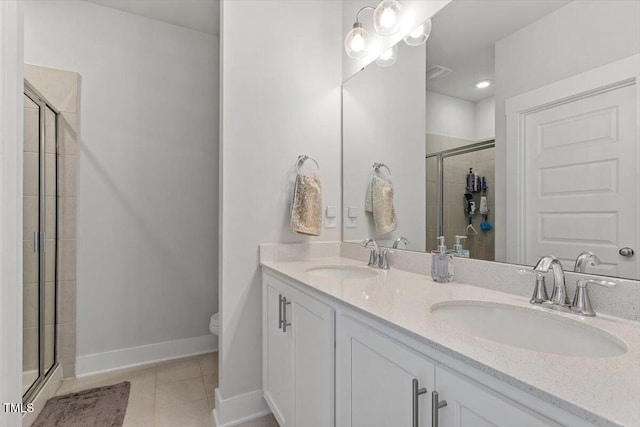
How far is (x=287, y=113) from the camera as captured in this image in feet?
6.14

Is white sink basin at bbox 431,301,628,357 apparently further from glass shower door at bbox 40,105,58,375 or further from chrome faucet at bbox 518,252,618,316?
glass shower door at bbox 40,105,58,375

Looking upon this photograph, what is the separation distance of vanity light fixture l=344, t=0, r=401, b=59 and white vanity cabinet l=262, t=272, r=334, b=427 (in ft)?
4.42

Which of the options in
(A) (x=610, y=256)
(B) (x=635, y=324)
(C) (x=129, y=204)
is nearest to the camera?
(B) (x=635, y=324)

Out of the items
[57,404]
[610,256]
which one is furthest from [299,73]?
[57,404]

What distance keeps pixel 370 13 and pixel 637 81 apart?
1414 millimetres

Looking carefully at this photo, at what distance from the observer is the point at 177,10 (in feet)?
7.70

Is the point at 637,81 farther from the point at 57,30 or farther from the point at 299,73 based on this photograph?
the point at 57,30

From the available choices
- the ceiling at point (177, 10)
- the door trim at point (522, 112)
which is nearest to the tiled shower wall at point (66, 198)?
the ceiling at point (177, 10)

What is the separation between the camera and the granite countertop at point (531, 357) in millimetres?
445

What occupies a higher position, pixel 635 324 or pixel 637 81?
pixel 637 81

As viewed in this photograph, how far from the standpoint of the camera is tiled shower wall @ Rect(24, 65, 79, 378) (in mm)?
2125

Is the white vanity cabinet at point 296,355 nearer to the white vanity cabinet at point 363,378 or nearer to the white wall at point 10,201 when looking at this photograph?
the white vanity cabinet at point 363,378

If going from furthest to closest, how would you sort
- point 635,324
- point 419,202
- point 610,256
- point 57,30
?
point 57,30
point 419,202
point 610,256
point 635,324

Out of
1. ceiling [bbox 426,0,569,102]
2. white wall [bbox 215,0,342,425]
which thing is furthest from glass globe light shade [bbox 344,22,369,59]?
ceiling [bbox 426,0,569,102]
